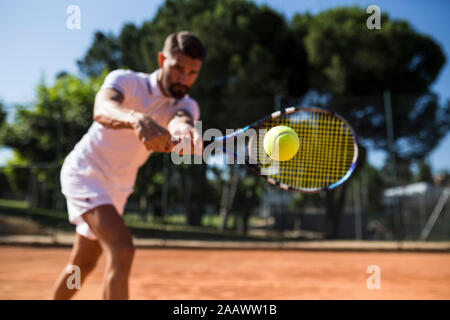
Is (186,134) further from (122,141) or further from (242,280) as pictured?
(242,280)

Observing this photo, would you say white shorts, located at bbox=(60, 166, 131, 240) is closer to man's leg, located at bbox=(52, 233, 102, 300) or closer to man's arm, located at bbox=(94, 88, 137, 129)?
man's leg, located at bbox=(52, 233, 102, 300)

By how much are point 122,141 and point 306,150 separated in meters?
1.41

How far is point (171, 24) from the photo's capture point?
12938 millimetres

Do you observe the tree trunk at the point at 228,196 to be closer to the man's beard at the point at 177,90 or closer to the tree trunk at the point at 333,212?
the tree trunk at the point at 333,212

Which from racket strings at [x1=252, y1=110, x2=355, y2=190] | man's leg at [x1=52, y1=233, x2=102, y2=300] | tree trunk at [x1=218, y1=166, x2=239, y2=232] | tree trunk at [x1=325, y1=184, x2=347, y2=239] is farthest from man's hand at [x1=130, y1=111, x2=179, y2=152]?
tree trunk at [x1=218, y1=166, x2=239, y2=232]

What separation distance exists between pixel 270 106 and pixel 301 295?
23.0ft

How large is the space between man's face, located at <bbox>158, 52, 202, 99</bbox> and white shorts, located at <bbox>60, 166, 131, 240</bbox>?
624mm

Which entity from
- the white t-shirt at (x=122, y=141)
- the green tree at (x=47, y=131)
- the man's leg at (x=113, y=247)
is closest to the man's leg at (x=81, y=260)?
the man's leg at (x=113, y=247)

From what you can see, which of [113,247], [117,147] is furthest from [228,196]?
[113,247]

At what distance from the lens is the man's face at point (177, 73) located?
1.84m

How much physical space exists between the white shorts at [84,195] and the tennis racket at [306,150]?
0.65 meters

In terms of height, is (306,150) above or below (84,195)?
above

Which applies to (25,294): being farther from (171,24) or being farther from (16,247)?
(171,24)

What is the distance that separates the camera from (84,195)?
1773mm
